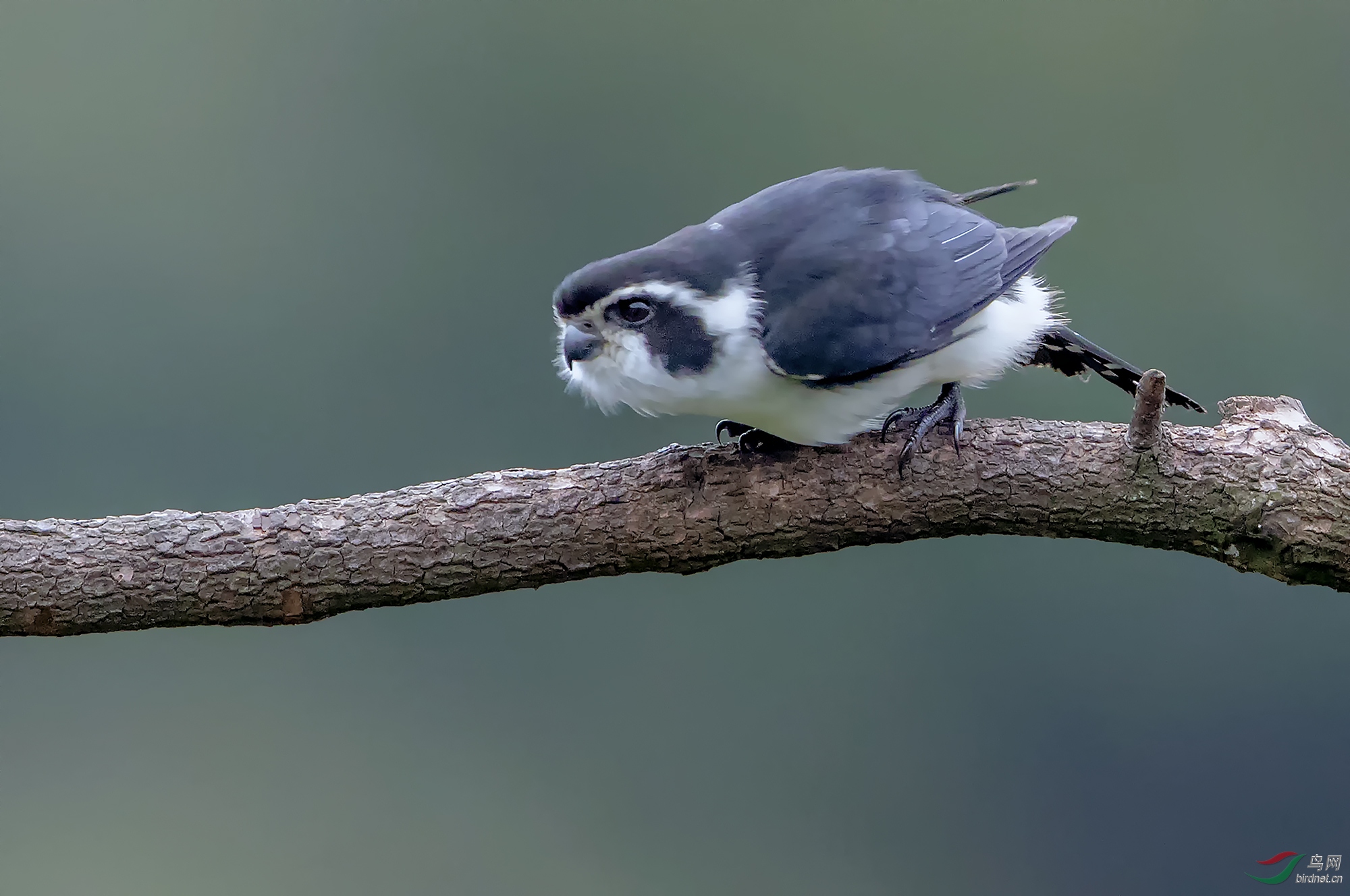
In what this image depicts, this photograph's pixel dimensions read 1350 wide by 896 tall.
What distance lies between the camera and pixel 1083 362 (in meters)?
2.30

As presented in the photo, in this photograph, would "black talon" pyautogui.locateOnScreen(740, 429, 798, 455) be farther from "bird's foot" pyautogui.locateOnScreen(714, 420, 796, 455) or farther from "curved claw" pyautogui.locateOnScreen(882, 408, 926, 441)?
"curved claw" pyautogui.locateOnScreen(882, 408, 926, 441)

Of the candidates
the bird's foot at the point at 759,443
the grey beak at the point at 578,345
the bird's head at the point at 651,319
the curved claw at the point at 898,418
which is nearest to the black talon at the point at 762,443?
the bird's foot at the point at 759,443

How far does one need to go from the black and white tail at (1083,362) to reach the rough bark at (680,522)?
22 centimetres

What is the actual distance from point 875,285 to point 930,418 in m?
0.32

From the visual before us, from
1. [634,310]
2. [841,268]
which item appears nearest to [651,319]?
[634,310]

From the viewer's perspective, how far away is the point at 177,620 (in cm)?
194

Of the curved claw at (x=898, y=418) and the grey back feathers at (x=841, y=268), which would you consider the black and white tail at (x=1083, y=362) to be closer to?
the grey back feathers at (x=841, y=268)

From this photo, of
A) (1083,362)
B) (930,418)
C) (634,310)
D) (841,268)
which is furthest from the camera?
(1083,362)

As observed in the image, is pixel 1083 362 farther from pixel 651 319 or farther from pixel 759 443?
pixel 651 319

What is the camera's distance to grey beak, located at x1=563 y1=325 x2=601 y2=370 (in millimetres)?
1785

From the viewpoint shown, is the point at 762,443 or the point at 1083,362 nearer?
the point at 762,443

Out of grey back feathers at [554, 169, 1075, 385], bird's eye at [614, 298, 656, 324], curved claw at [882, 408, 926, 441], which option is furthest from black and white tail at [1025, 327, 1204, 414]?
bird's eye at [614, 298, 656, 324]

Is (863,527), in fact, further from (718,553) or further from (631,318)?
(631,318)

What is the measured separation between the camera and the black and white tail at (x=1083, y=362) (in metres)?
2.21
